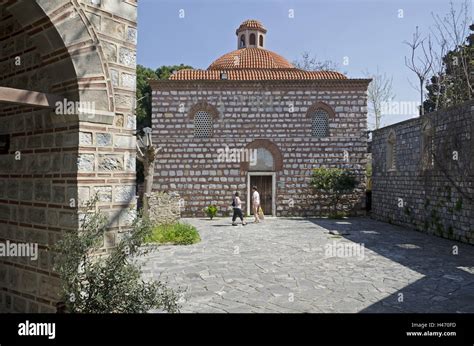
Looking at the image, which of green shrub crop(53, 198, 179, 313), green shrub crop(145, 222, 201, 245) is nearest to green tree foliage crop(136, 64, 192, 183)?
green shrub crop(145, 222, 201, 245)

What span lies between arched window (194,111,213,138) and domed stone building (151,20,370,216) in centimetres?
4

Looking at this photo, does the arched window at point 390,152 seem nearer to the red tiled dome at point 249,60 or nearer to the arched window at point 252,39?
the red tiled dome at point 249,60

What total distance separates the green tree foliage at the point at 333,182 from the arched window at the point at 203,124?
5.03 metres

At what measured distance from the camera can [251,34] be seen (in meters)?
20.8

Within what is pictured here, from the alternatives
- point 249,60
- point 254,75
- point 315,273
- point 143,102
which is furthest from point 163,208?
point 143,102

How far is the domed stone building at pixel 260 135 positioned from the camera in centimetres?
1567

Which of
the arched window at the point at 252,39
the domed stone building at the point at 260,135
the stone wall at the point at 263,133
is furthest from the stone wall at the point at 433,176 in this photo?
the arched window at the point at 252,39

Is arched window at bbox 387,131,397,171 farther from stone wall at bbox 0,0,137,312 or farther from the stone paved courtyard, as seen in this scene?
stone wall at bbox 0,0,137,312

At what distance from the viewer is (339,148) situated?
52.0 ft

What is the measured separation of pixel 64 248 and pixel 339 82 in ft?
48.9

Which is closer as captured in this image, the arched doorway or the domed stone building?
the domed stone building

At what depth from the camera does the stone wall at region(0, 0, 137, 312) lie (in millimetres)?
3273
